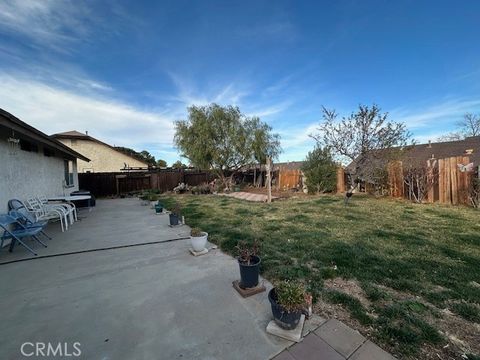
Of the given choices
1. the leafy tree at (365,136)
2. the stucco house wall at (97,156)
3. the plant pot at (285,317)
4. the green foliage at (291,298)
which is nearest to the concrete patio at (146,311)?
the plant pot at (285,317)

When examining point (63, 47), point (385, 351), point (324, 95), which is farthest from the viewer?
point (324, 95)

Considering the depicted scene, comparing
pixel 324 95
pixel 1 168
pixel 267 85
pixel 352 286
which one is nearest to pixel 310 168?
pixel 324 95

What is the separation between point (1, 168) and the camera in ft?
15.7

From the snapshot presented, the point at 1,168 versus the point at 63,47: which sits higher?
the point at 63,47

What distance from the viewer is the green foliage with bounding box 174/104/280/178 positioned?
14.2 m

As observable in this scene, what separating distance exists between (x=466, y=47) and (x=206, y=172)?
1432cm

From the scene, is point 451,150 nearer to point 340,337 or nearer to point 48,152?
point 340,337

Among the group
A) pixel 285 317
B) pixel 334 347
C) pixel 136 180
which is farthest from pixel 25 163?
pixel 136 180

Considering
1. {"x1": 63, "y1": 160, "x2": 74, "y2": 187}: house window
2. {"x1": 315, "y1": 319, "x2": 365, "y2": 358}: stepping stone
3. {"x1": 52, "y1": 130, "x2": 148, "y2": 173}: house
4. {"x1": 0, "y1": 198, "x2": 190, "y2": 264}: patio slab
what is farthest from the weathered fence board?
{"x1": 52, "y1": 130, "x2": 148, "y2": 173}: house

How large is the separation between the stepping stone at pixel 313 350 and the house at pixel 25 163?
535 cm

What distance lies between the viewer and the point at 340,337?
1.78 meters

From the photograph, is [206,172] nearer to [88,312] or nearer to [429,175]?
[429,175]

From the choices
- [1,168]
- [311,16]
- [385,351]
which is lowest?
[385,351]

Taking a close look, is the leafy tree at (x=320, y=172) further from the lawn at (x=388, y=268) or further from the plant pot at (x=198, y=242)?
the plant pot at (x=198, y=242)
